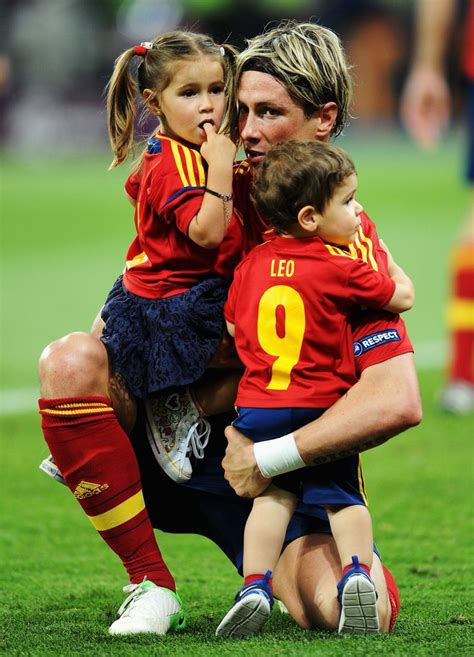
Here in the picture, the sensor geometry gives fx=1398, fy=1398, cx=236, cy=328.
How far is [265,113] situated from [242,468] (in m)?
0.90

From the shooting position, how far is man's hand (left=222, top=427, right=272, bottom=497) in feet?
11.1

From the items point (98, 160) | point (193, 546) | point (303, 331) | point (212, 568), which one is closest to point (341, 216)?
point (303, 331)

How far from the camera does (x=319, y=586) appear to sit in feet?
11.2

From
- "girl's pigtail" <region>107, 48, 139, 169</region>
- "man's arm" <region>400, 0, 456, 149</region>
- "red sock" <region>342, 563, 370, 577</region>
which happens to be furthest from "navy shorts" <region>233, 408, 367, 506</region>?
"man's arm" <region>400, 0, 456, 149</region>

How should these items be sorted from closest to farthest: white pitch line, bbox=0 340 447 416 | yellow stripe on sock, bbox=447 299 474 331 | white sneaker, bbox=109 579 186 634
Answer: white sneaker, bbox=109 579 186 634 → yellow stripe on sock, bbox=447 299 474 331 → white pitch line, bbox=0 340 447 416

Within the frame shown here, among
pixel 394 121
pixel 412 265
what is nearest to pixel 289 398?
pixel 412 265

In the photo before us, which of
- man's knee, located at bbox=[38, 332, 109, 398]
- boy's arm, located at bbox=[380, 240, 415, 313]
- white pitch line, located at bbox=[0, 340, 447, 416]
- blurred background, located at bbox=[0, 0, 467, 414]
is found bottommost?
blurred background, located at bbox=[0, 0, 467, 414]

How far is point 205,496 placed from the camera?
12.4ft

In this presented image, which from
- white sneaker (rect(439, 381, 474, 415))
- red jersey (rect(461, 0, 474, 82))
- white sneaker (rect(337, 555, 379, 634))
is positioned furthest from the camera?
white sneaker (rect(439, 381, 474, 415))

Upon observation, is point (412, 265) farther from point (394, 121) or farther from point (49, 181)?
point (394, 121)

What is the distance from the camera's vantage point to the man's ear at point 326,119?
3.60 metres

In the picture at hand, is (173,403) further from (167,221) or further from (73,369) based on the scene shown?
(167,221)

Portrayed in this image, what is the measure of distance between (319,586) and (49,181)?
22.5m

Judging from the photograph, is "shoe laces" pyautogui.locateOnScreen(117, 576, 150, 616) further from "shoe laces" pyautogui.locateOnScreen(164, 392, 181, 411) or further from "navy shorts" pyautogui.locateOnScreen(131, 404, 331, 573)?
"shoe laces" pyautogui.locateOnScreen(164, 392, 181, 411)
